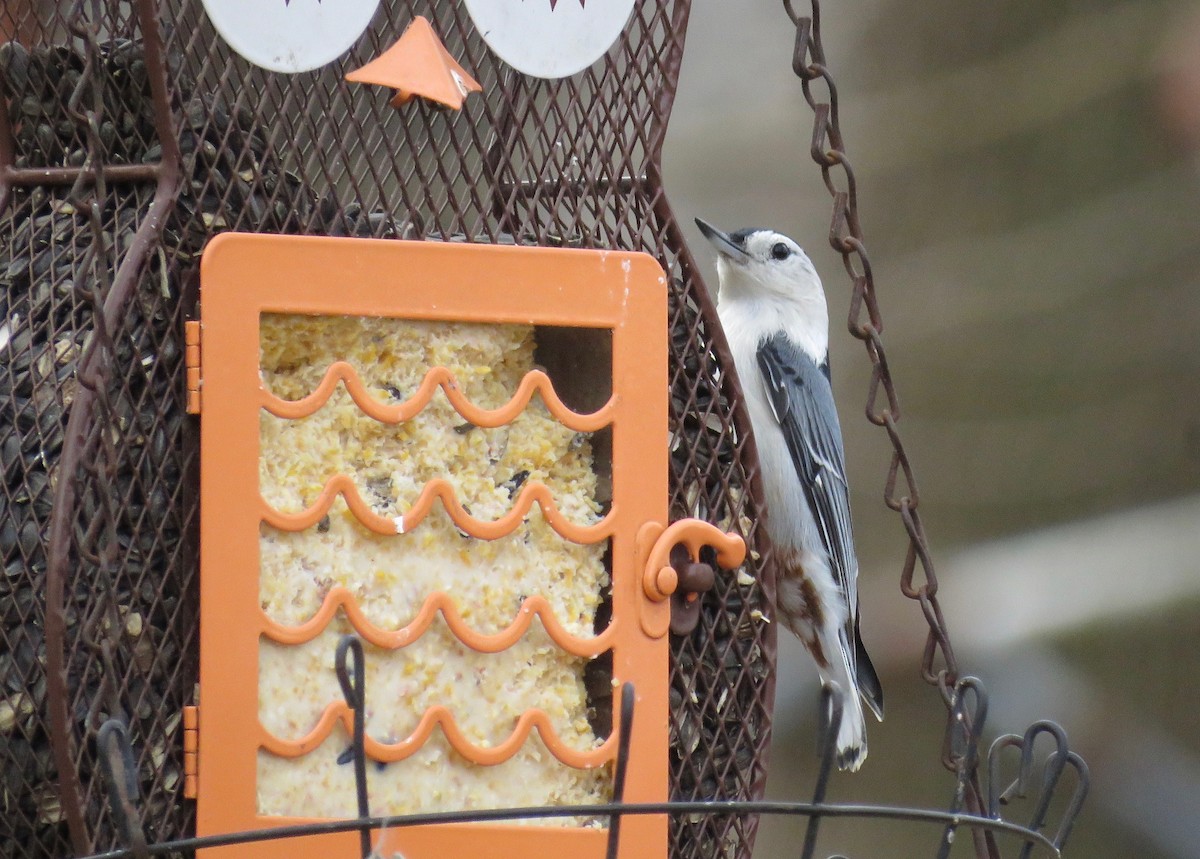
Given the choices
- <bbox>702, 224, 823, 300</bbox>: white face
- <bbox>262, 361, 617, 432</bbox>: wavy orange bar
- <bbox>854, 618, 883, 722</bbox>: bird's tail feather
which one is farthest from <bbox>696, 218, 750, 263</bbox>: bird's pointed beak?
<bbox>262, 361, 617, 432</bbox>: wavy orange bar

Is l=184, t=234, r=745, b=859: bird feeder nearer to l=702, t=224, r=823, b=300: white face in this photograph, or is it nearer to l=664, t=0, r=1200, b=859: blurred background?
l=702, t=224, r=823, b=300: white face

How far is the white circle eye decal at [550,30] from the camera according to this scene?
172 cm

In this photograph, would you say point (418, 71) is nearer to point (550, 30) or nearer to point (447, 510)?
point (550, 30)

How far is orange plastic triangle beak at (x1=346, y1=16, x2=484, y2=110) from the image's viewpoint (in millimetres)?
1662

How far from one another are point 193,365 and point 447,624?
14.0 inches

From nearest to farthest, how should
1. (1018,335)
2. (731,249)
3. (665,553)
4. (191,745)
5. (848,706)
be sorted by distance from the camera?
(191,745) → (665,553) → (848,706) → (731,249) → (1018,335)

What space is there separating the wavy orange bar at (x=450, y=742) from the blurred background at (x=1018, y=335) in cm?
197

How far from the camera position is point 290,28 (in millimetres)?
1656

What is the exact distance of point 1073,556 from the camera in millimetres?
3715

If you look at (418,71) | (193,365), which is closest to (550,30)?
(418,71)

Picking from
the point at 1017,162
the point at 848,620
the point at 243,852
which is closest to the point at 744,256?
the point at 848,620

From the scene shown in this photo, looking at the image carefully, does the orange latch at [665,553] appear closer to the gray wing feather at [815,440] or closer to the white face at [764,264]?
the gray wing feather at [815,440]

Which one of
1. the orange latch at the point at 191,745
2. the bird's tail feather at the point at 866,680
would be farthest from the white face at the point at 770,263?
the orange latch at the point at 191,745

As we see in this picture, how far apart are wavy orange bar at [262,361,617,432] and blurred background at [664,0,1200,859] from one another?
189cm
